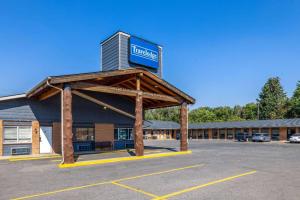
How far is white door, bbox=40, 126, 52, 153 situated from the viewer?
59.0 ft

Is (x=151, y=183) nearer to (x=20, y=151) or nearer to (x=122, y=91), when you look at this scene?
(x=122, y=91)

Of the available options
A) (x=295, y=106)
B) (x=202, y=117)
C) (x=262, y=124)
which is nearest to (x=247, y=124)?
(x=262, y=124)

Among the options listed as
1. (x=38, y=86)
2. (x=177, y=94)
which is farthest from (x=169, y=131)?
(x=38, y=86)

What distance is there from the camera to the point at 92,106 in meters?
20.4

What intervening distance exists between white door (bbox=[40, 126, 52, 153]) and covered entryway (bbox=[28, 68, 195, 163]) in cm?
246

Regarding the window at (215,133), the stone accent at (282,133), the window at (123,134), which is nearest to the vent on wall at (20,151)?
the window at (123,134)

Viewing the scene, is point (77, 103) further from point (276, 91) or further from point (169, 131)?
point (276, 91)

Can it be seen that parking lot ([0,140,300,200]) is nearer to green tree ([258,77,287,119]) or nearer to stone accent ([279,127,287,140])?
stone accent ([279,127,287,140])

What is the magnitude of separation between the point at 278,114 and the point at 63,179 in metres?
71.1

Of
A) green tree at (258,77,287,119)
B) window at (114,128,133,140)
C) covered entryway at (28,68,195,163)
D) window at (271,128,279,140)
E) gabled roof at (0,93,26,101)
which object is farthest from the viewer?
green tree at (258,77,287,119)

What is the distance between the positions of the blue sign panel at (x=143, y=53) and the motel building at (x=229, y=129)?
12.4m

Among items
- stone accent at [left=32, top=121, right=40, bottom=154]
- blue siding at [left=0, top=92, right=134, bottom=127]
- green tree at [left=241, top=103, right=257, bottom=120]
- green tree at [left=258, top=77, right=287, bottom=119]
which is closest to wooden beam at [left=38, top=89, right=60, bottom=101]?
blue siding at [left=0, top=92, right=134, bottom=127]

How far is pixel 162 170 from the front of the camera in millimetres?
10961

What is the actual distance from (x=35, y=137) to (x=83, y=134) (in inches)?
142
